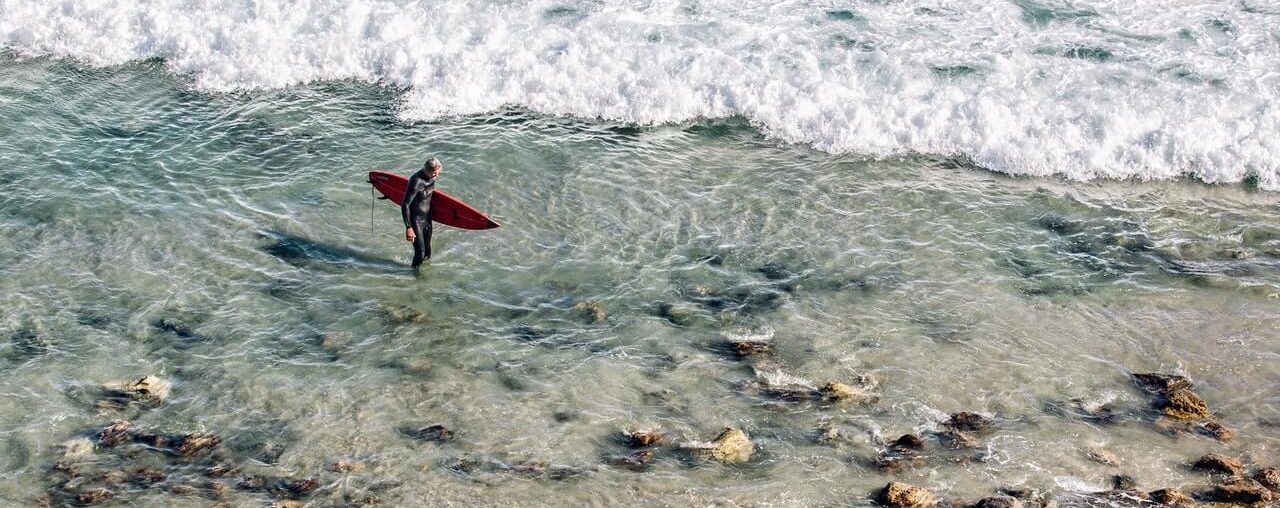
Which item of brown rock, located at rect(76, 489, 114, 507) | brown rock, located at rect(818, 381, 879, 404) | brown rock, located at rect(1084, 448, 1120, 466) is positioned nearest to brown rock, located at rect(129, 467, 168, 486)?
brown rock, located at rect(76, 489, 114, 507)

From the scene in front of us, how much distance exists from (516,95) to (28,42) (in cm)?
1169

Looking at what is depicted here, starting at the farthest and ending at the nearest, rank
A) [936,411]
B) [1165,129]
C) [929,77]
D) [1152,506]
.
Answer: [929,77], [1165,129], [936,411], [1152,506]

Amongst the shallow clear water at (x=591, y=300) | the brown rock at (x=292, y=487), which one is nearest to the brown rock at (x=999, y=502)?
the shallow clear water at (x=591, y=300)

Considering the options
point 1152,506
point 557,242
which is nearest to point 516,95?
point 557,242

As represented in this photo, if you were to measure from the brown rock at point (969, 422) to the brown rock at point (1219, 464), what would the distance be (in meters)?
2.14

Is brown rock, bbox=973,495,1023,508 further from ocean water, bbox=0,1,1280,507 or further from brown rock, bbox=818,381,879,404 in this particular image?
brown rock, bbox=818,381,879,404

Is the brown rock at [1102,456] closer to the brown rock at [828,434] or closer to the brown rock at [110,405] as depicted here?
the brown rock at [828,434]

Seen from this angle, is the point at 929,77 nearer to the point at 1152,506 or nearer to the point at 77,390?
the point at 1152,506

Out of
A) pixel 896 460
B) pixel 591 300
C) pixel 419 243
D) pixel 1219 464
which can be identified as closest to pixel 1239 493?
pixel 1219 464

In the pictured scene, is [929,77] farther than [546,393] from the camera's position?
Yes

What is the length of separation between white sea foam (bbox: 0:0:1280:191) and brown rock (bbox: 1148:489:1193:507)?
27.9 feet

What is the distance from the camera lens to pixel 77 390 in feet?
39.7

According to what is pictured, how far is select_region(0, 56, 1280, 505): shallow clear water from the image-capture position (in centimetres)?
1102

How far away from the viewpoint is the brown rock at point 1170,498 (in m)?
9.93
